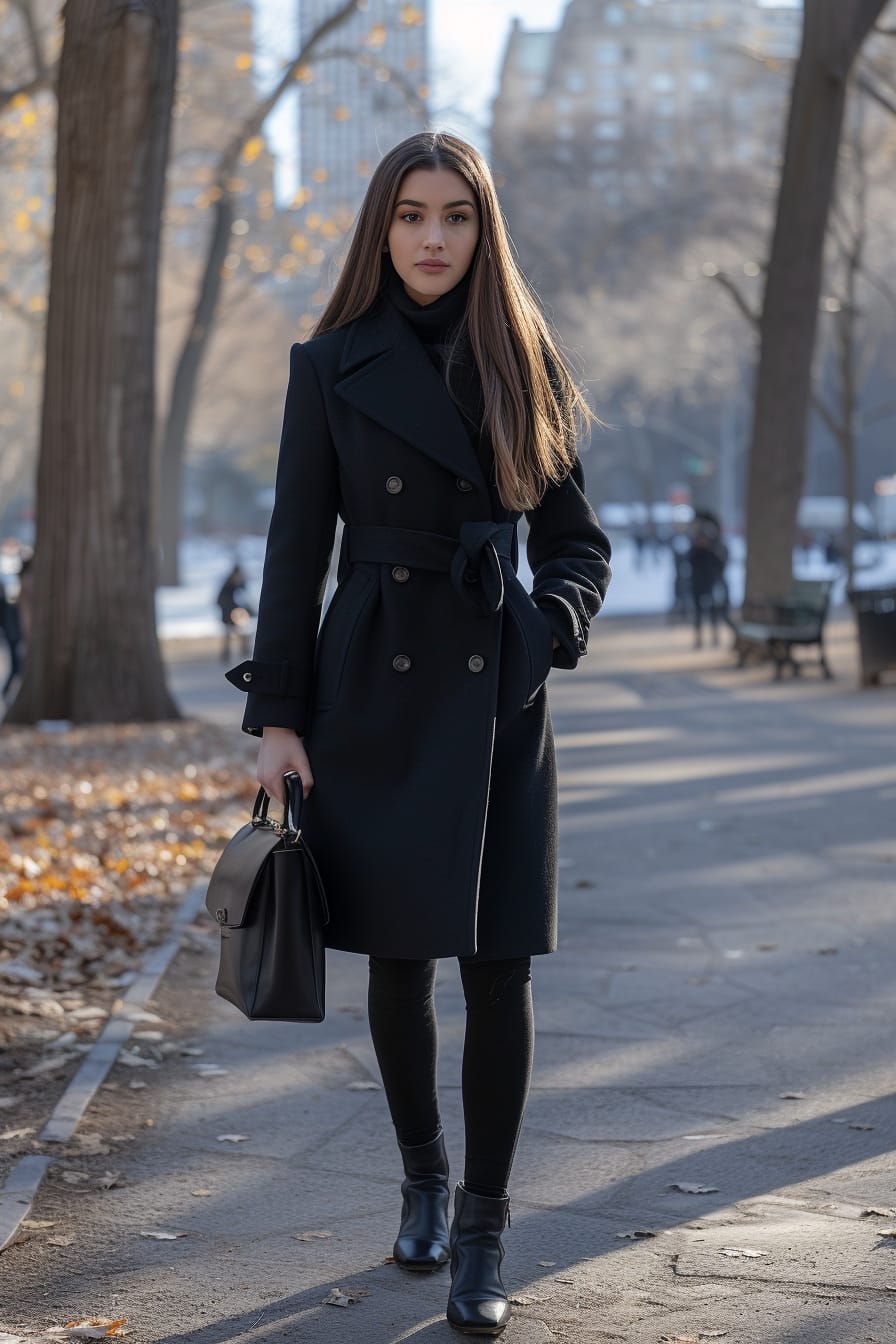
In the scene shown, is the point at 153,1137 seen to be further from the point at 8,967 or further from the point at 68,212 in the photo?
the point at 68,212

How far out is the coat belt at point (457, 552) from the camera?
333 centimetres

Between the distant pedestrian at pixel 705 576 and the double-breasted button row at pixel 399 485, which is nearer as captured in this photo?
the double-breasted button row at pixel 399 485

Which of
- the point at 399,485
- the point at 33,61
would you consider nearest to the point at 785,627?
the point at 33,61

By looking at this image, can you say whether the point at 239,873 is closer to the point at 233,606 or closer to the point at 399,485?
the point at 399,485

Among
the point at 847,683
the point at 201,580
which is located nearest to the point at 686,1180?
the point at 847,683

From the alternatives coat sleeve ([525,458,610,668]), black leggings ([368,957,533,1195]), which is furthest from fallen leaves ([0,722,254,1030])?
coat sleeve ([525,458,610,668])

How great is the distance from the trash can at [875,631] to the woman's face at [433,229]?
1392 centimetres

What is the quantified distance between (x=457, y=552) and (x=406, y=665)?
0.73 feet

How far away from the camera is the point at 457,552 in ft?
11.0

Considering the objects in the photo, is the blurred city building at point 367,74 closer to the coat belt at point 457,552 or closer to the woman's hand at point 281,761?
the coat belt at point 457,552

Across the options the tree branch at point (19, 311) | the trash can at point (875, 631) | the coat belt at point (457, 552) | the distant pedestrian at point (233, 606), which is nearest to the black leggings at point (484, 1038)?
the coat belt at point (457, 552)

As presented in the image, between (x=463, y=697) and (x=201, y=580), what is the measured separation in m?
50.9

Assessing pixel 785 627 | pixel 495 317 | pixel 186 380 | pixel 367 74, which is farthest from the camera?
pixel 186 380

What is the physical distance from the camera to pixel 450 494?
3422 mm
